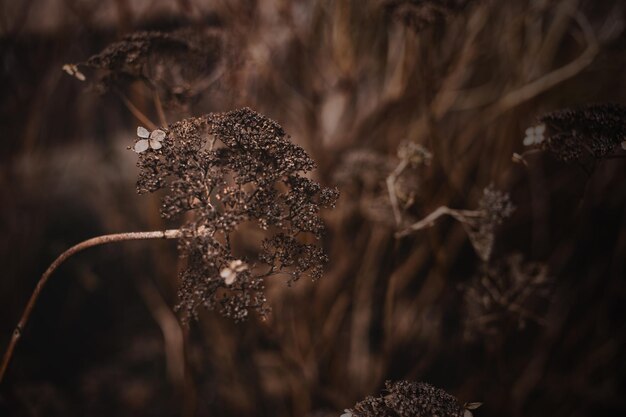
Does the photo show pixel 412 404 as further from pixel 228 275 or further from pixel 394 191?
pixel 394 191

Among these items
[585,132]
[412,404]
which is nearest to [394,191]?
[585,132]

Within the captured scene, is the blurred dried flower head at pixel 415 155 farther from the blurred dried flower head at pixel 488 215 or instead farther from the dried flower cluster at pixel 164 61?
→ the dried flower cluster at pixel 164 61

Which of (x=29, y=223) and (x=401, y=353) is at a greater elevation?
(x=29, y=223)

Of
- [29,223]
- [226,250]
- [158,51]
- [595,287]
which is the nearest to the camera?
[226,250]

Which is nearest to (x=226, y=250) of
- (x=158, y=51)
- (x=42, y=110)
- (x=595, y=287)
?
(x=158, y=51)

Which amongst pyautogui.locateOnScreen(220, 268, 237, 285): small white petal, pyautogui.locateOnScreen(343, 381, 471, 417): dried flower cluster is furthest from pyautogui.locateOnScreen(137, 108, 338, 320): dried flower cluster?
pyautogui.locateOnScreen(343, 381, 471, 417): dried flower cluster

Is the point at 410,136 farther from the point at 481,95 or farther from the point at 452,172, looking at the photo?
the point at 481,95
